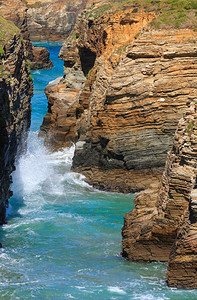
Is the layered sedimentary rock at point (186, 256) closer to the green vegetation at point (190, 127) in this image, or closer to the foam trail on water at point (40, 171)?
the green vegetation at point (190, 127)

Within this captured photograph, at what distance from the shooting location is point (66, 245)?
2303 centimetres

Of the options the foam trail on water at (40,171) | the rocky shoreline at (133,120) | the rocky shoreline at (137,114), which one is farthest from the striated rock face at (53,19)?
the rocky shoreline at (137,114)

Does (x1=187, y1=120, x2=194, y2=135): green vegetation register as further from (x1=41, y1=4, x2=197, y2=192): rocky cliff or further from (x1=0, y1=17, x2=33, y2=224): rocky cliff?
(x1=41, y1=4, x2=197, y2=192): rocky cliff

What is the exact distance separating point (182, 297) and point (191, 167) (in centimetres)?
434

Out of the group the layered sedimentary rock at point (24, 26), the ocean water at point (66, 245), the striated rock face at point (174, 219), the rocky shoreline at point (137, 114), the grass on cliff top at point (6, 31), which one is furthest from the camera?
the layered sedimentary rock at point (24, 26)

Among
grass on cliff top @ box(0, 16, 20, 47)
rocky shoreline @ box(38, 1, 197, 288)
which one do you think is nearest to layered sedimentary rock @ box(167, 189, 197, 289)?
rocky shoreline @ box(38, 1, 197, 288)

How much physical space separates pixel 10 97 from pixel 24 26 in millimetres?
65799

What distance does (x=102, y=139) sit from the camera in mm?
33406

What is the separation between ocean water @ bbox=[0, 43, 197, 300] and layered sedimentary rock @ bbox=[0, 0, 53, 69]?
4712cm

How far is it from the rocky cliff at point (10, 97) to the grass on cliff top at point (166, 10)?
31.1ft

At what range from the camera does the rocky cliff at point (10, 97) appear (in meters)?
23.7

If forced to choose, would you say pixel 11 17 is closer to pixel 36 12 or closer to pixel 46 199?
pixel 36 12

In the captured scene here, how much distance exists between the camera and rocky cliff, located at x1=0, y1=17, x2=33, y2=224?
2369 cm

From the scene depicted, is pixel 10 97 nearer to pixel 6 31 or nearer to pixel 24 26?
pixel 6 31
